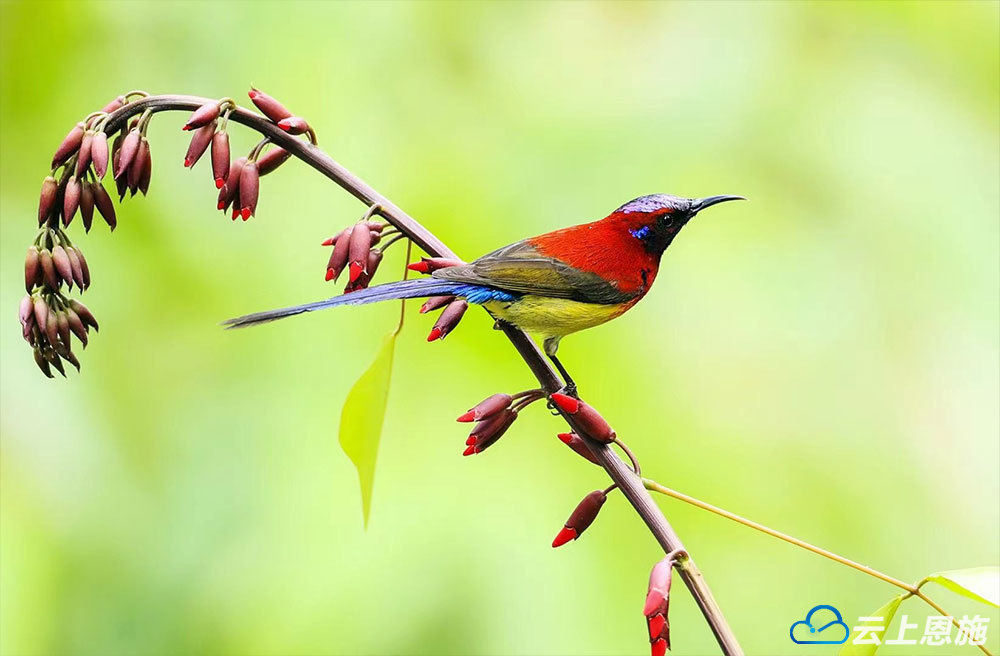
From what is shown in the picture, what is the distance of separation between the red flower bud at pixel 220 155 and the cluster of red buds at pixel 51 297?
135 millimetres

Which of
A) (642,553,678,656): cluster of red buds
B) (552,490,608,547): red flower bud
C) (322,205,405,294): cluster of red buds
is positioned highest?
(322,205,405,294): cluster of red buds

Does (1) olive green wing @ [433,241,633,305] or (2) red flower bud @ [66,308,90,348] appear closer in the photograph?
(2) red flower bud @ [66,308,90,348]

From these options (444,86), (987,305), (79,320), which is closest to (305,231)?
(444,86)

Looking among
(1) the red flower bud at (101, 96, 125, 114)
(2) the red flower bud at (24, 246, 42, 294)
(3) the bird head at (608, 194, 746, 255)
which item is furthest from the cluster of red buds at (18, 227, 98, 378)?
(3) the bird head at (608, 194, 746, 255)

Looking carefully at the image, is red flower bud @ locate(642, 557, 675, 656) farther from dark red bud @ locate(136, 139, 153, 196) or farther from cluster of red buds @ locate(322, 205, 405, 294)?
dark red bud @ locate(136, 139, 153, 196)

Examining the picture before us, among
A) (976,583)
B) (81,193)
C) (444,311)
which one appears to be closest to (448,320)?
(444,311)

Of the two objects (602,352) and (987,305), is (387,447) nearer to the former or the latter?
(602,352)

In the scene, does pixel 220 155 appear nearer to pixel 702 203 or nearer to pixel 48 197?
pixel 48 197

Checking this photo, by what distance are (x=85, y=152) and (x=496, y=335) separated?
93cm

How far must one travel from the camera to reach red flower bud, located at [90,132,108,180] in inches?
32.8

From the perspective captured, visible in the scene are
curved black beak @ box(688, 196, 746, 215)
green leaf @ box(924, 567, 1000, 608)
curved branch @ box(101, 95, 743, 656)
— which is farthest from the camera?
curved black beak @ box(688, 196, 746, 215)

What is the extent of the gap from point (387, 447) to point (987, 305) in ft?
3.81

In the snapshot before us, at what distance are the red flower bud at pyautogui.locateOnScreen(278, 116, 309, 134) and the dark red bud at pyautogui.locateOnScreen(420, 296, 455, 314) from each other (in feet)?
0.65

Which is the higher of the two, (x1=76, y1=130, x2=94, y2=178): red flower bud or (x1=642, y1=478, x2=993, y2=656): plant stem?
(x1=76, y1=130, x2=94, y2=178): red flower bud
